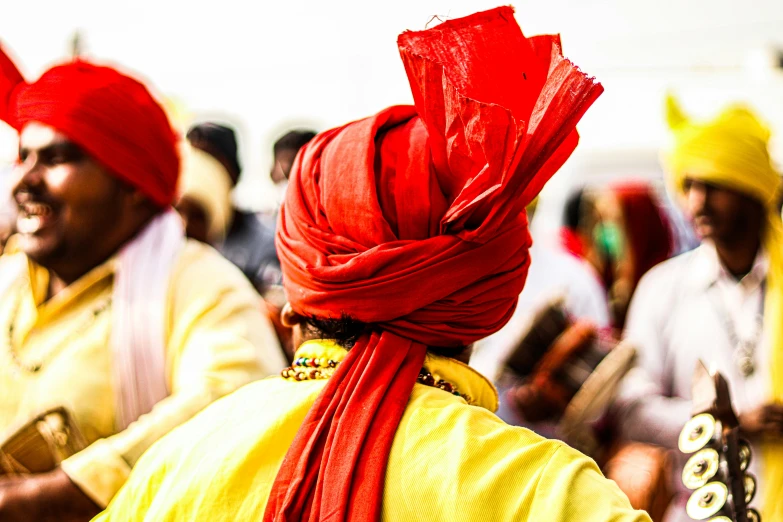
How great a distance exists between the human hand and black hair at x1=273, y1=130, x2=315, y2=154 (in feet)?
12.5

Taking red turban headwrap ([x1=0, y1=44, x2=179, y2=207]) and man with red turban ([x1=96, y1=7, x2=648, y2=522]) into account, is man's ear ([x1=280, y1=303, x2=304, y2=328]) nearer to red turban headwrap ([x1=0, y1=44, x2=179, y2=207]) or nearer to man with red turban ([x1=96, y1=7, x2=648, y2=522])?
man with red turban ([x1=96, y1=7, x2=648, y2=522])

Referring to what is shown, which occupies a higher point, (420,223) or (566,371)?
(420,223)

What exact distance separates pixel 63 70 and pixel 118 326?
76 centimetres

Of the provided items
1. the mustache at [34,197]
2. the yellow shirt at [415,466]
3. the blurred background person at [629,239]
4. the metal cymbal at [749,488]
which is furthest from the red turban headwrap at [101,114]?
the blurred background person at [629,239]

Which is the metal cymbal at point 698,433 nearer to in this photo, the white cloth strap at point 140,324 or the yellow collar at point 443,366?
the yellow collar at point 443,366

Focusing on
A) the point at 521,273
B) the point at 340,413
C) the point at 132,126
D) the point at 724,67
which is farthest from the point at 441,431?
the point at 724,67

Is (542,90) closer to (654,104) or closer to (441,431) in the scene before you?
(441,431)

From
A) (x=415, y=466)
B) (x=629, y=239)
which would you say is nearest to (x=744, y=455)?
(x=415, y=466)

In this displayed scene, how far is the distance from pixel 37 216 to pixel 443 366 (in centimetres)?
157

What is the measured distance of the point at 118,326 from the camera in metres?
2.73

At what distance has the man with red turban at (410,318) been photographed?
56.1 inches

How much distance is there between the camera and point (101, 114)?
9.19 ft

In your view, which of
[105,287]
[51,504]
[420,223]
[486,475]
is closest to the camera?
[486,475]

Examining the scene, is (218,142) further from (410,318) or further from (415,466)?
(415,466)
